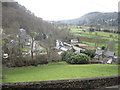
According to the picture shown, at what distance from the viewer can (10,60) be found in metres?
5.18

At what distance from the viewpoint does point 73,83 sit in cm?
294

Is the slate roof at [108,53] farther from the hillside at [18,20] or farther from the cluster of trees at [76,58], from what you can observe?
the hillside at [18,20]

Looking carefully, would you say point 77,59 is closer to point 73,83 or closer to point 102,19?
point 102,19

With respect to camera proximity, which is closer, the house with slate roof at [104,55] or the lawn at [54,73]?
the lawn at [54,73]

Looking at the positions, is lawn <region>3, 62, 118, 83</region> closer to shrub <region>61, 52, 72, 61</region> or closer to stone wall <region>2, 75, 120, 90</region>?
stone wall <region>2, 75, 120, 90</region>

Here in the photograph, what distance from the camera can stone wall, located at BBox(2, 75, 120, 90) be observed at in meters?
2.77

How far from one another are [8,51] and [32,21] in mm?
1990

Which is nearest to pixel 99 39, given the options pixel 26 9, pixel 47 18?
pixel 47 18

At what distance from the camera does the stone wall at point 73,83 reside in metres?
2.77

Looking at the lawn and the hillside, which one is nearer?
the lawn

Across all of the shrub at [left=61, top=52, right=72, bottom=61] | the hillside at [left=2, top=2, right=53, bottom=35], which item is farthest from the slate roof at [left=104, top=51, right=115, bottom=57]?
the hillside at [left=2, top=2, right=53, bottom=35]

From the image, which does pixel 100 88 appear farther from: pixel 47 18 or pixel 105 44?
pixel 105 44

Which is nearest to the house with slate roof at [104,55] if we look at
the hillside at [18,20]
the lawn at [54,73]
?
the lawn at [54,73]

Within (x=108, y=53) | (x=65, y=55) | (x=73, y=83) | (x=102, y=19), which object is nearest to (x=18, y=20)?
(x=65, y=55)
